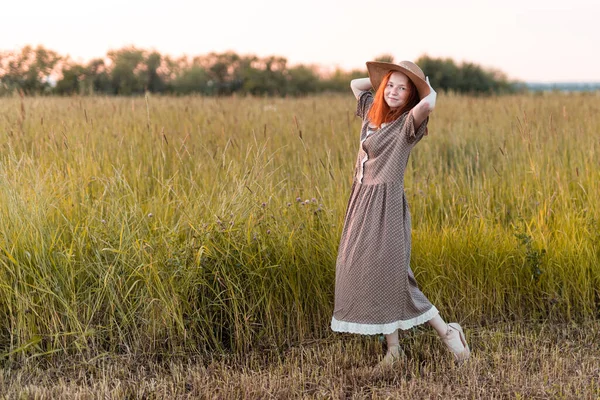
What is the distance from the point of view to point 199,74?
19.9m

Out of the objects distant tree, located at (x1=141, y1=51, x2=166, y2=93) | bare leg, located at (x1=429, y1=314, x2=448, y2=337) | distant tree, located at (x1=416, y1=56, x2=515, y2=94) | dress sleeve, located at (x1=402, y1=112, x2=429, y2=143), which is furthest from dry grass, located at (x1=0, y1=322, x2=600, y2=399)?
distant tree, located at (x1=416, y1=56, x2=515, y2=94)

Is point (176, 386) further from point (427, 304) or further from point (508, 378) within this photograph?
point (508, 378)

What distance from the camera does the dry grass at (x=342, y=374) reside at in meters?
2.77

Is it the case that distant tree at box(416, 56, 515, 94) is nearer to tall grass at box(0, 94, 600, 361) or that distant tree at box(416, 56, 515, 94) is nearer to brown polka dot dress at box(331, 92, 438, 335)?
tall grass at box(0, 94, 600, 361)

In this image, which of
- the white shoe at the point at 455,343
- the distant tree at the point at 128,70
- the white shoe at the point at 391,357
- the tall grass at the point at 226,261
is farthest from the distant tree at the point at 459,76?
the white shoe at the point at 391,357

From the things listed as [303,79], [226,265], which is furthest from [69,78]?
[226,265]

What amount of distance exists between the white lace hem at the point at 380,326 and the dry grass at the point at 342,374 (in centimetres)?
19

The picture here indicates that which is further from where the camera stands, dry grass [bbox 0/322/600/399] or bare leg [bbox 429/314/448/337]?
bare leg [bbox 429/314/448/337]

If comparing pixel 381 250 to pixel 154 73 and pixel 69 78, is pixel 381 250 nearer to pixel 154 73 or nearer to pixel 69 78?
pixel 69 78

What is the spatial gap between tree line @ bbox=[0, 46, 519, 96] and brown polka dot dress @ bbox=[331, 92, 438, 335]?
10.7 meters

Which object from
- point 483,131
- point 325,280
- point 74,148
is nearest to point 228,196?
point 325,280

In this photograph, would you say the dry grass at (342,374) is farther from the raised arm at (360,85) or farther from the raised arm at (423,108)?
the raised arm at (360,85)

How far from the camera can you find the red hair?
2.93 m

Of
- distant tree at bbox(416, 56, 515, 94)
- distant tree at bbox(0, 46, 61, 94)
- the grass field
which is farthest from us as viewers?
distant tree at bbox(416, 56, 515, 94)
